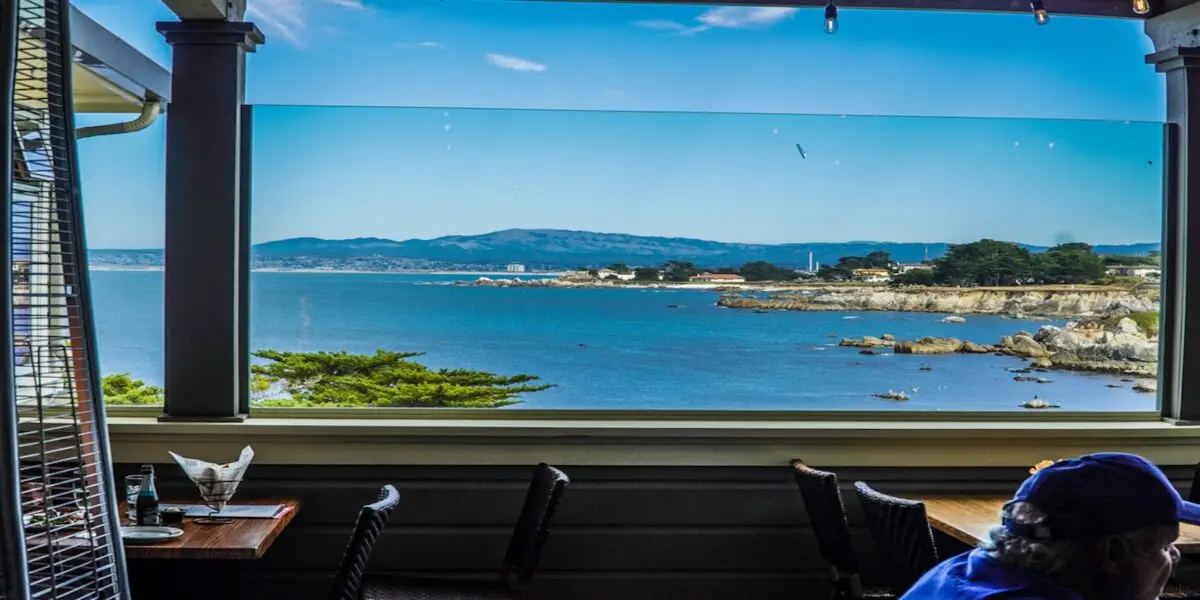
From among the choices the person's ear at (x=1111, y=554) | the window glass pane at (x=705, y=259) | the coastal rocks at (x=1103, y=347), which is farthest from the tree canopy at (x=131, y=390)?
the coastal rocks at (x=1103, y=347)

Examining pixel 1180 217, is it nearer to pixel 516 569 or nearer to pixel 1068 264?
pixel 1068 264

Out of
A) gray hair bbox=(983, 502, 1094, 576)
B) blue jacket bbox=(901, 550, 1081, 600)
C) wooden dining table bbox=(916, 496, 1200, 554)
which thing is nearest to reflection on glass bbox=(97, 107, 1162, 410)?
wooden dining table bbox=(916, 496, 1200, 554)

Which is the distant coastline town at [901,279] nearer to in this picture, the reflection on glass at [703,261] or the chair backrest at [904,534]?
the reflection on glass at [703,261]

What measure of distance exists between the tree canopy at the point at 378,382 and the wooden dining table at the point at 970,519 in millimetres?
1475

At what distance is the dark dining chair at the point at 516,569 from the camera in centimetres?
298

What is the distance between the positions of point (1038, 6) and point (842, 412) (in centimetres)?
162

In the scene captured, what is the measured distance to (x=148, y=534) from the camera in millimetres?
2709

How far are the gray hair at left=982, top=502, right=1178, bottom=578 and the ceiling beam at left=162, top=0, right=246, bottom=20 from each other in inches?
116

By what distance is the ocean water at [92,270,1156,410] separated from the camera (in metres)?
3.77

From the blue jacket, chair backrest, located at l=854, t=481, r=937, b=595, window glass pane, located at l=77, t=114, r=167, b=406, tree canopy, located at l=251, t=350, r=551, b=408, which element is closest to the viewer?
the blue jacket

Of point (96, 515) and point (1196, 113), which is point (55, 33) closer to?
point (96, 515)

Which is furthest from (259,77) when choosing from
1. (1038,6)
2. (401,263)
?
(1038,6)

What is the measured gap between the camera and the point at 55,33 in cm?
225

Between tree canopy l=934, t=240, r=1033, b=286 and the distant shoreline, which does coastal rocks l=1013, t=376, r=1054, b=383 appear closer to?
tree canopy l=934, t=240, r=1033, b=286
